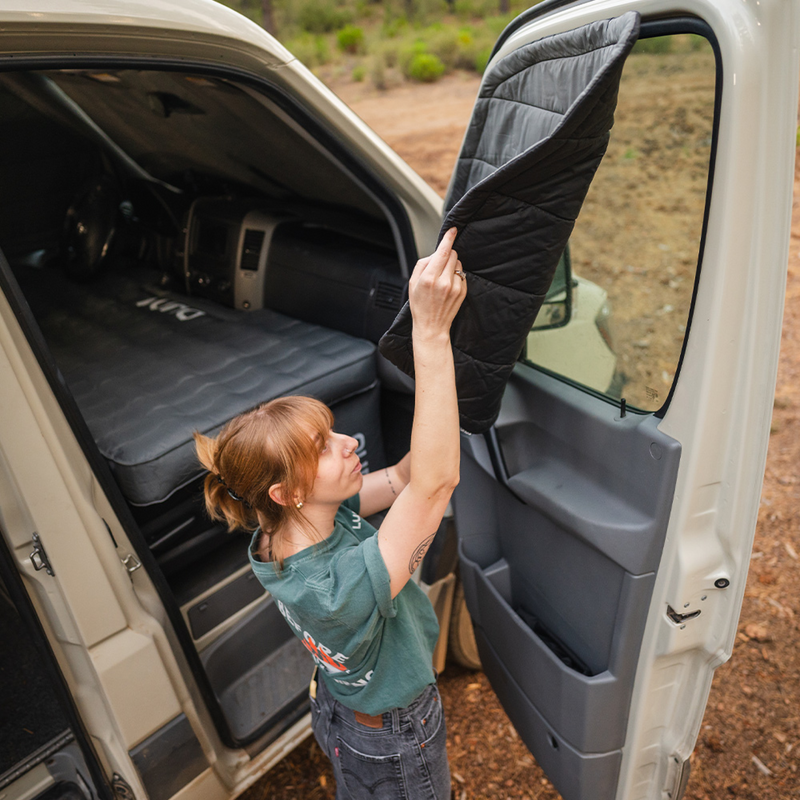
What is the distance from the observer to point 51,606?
54.7 inches

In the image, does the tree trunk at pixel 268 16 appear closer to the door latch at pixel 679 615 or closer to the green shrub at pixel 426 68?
the green shrub at pixel 426 68

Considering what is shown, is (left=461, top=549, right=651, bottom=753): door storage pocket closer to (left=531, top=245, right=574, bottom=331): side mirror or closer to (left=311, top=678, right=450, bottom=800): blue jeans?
(left=311, top=678, right=450, bottom=800): blue jeans

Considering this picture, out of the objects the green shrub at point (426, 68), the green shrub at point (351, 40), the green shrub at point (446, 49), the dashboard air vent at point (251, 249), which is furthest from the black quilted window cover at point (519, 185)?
the green shrub at point (351, 40)

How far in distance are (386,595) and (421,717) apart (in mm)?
438

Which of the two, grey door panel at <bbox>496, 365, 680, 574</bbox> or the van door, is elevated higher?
grey door panel at <bbox>496, 365, 680, 574</bbox>

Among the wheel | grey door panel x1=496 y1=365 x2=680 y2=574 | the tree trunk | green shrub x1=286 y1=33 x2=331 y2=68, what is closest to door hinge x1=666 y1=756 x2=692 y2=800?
grey door panel x1=496 y1=365 x2=680 y2=574

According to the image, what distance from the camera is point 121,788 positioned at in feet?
4.99

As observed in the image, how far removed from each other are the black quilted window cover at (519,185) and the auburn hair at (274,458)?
0.75 ft

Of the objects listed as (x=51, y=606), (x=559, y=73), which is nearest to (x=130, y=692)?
(x=51, y=606)

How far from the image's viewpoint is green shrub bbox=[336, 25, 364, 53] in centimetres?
1742

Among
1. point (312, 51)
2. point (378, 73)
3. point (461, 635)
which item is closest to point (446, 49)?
point (378, 73)

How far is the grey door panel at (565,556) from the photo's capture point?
4.10 feet

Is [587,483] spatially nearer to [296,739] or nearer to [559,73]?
[559,73]

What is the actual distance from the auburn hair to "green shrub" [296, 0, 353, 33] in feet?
70.7
